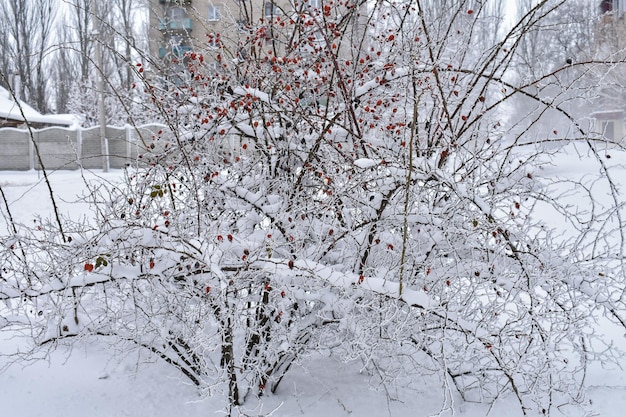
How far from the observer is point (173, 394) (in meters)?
4.16

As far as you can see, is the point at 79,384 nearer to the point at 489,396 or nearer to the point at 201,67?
the point at 201,67

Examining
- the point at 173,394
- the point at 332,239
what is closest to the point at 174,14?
the point at 173,394

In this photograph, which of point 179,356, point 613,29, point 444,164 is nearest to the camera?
point 444,164

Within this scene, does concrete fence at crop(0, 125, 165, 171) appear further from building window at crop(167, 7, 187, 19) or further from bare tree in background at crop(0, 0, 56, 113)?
bare tree in background at crop(0, 0, 56, 113)

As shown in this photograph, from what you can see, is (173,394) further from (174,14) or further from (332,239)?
(174,14)

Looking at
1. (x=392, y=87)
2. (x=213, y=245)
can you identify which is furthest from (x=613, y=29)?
(x=213, y=245)

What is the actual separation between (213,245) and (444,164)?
151cm

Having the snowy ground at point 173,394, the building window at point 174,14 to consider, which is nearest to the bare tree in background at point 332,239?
the snowy ground at point 173,394

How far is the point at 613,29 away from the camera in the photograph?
22.6 m

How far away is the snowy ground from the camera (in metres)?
3.91

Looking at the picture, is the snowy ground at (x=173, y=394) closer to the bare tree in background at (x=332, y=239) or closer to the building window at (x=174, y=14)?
the bare tree in background at (x=332, y=239)

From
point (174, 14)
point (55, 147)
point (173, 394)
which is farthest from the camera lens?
point (174, 14)

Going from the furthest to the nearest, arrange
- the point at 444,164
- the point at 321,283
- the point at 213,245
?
the point at 444,164
the point at 321,283
the point at 213,245

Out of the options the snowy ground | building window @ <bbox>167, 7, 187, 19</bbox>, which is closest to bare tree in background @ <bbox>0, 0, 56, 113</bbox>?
building window @ <bbox>167, 7, 187, 19</bbox>
